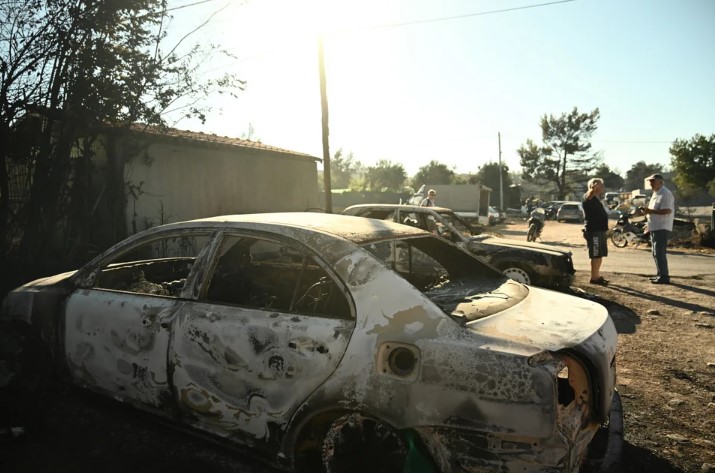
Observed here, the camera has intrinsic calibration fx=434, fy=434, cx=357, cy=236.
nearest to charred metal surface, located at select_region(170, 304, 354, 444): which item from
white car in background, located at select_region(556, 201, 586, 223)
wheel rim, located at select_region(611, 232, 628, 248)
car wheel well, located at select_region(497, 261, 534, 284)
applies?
car wheel well, located at select_region(497, 261, 534, 284)

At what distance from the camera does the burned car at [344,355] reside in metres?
1.73

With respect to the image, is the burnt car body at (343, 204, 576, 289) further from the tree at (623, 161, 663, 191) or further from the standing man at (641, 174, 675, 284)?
the tree at (623, 161, 663, 191)

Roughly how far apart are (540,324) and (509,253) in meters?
5.02

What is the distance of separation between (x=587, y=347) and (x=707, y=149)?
4028cm

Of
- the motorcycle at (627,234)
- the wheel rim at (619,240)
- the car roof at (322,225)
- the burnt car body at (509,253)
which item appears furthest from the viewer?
the wheel rim at (619,240)

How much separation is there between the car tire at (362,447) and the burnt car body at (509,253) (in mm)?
5192

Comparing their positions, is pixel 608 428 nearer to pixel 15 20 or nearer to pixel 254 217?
pixel 254 217

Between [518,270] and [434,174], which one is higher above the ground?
[434,174]

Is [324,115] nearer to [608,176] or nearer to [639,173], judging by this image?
[608,176]

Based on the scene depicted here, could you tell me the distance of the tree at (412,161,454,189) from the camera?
57737 mm

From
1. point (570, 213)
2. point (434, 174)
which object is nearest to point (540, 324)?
point (570, 213)

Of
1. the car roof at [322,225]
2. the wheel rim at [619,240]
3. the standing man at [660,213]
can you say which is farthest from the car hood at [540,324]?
the wheel rim at [619,240]

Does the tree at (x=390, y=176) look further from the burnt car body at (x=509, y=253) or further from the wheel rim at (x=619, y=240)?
the burnt car body at (x=509, y=253)

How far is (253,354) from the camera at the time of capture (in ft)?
7.07
